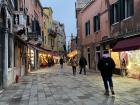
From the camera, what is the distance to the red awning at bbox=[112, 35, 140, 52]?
2320cm

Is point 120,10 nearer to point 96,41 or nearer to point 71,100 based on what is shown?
point 96,41

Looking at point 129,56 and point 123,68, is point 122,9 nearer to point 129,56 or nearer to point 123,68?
point 129,56

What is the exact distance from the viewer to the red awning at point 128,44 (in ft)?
76.1

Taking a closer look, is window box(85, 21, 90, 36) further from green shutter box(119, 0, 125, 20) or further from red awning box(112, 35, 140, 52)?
red awning box(112, 35, 140, 52)

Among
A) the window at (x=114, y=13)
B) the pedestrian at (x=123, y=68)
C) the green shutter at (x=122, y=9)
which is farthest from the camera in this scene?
the window at (x=114, y=13)

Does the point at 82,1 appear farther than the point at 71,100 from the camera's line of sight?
Yes

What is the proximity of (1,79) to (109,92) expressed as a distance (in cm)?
589

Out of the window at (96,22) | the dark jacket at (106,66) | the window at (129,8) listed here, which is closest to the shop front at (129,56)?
the window at (129,8)

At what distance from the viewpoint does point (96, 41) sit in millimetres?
40281

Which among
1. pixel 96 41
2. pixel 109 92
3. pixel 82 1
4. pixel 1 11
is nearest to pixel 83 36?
pixel 96 41

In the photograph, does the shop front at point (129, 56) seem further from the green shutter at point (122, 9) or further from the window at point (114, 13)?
the window at point (114, 13)

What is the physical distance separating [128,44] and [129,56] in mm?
2672

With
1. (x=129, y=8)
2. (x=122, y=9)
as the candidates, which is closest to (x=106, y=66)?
(x=129, y=8)

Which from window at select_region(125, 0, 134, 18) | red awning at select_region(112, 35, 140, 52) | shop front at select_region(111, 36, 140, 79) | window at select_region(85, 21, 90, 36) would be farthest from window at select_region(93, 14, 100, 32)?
window at select_region(125, 0, 134, 18)
